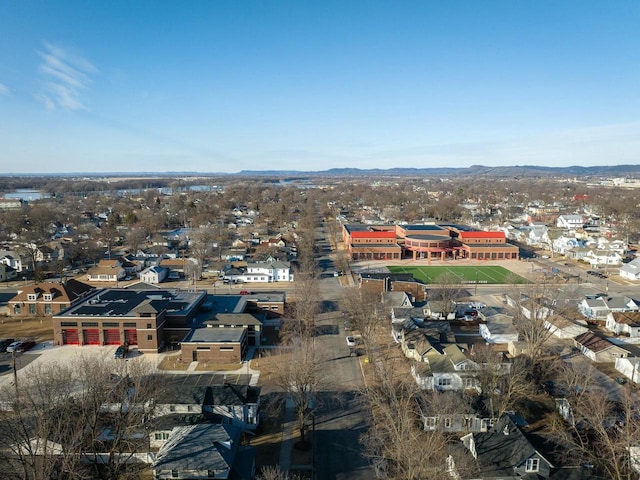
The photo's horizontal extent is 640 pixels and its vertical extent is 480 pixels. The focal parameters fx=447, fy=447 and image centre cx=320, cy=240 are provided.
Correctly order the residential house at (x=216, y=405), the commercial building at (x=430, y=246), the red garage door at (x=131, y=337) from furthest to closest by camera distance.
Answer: the commercial building at (x=430, y=246), the red garage door at (x=131, y=337), the residential house at (x=216, y=405)

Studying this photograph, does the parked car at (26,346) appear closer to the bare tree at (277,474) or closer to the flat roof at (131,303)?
the flat roof at (131,303)

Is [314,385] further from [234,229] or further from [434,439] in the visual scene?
[234,229]

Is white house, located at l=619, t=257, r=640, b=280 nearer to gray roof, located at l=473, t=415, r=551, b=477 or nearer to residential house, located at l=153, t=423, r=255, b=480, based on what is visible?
gray roof, located at l=473, t=415, r=551, b=477

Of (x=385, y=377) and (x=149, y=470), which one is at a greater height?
(x=385, y=377)

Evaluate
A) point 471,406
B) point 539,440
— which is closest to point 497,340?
point 471,406

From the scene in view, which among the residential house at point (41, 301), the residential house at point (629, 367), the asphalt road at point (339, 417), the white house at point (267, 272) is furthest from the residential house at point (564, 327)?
the residential house at point (41, 301)

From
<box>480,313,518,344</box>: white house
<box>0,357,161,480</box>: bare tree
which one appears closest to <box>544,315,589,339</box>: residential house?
<box>480,313,518,344</box>: white house
